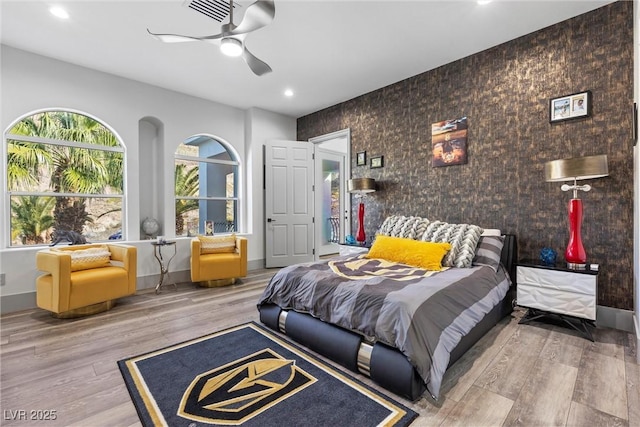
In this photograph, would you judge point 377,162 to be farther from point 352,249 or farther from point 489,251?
point 489,251

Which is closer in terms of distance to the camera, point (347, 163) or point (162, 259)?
point (162, 259)

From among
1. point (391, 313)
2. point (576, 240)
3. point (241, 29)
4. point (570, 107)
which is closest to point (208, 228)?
point (241, 29)

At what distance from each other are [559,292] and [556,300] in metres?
0.08

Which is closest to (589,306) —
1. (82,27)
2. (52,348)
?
(52,348)

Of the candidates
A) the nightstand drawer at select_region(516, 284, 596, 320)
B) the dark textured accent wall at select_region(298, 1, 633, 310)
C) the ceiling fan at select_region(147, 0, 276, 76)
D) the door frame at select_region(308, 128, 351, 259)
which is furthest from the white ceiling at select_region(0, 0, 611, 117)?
the nightstand drawer at select_region(516, 284, 596, 320)

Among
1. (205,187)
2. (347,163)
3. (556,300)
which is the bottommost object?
(556,300)

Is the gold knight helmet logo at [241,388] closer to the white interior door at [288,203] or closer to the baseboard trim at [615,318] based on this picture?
the baseboard trim at [615,318]

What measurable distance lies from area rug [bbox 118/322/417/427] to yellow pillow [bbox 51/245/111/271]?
66.9 inches

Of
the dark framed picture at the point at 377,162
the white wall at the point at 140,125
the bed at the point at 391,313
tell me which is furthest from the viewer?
the dark framed picture at the point at 377,162

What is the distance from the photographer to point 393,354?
177cm

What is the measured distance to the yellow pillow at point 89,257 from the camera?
10.5 feet

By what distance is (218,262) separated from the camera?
13.5ft

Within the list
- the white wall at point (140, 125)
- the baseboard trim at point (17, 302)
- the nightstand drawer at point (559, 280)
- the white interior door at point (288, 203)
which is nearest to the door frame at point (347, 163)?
the white interior door at point (288, 203)

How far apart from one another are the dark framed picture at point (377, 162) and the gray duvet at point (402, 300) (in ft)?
6.58
